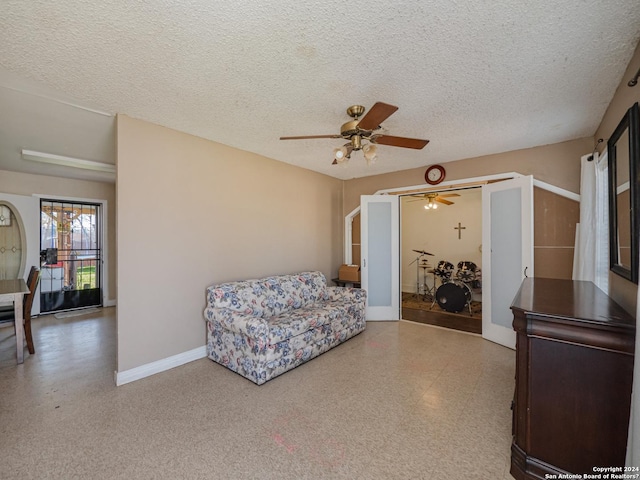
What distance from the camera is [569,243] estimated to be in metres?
3.35

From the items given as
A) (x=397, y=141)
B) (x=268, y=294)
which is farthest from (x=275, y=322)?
(x=397, y=141)

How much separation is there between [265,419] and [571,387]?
1921mm

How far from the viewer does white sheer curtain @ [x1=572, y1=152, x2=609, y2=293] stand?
2.62 meters

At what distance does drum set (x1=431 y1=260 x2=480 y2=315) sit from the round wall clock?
215 centimetres

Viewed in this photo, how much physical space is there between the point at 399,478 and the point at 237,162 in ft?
11.3

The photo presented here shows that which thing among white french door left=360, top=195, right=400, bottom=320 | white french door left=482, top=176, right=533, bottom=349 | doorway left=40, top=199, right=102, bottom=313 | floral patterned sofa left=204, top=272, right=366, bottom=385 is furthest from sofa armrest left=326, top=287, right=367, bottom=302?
doorway left=40, top=199, right=102, bottom=313

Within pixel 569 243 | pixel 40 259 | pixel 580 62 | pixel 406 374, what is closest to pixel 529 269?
pixel 569 243

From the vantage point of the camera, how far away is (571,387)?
55.3 inches

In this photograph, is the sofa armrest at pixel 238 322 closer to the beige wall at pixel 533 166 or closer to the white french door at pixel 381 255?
the white french door at pixel 381 255

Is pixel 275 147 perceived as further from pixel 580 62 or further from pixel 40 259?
pixel 40 259

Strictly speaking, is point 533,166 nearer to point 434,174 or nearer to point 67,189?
point 434,174

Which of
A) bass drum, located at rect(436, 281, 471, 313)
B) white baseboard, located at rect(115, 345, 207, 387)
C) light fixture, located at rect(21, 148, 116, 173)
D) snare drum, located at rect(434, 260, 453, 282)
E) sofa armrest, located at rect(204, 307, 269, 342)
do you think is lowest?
white baseboard, located at rect(115, 345, 207, 387)

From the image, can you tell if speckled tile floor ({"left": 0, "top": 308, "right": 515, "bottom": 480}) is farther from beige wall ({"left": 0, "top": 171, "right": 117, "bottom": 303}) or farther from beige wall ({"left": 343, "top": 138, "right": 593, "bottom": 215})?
beige wall ({"left": 0, "top": 171, "right": 117, "bottom": 303})

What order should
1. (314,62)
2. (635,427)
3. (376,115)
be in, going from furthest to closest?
(376,115) → (314,62) → (635,427)
